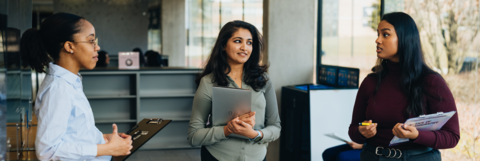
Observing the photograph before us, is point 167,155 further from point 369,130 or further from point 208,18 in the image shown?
point 208,18

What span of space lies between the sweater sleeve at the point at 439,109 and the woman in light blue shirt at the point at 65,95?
126 centimetres

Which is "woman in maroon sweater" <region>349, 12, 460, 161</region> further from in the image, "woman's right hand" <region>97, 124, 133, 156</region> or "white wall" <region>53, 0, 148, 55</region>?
"white wall" <region>53, 0, 148, 55</region>

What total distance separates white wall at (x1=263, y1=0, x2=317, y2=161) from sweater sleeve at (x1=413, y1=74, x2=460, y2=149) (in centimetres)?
240

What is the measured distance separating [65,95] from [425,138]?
1.45 m

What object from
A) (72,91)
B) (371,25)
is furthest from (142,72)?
(72,91)

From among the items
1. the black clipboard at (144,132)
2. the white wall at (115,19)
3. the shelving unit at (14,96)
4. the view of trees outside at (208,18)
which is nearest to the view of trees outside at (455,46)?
the black clipboard at (144,132)

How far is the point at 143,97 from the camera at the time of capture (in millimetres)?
4730

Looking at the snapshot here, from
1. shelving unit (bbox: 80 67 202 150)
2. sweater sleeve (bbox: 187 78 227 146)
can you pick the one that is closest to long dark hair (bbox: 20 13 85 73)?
sweater sleeve (bbox: 187 78 227 146)

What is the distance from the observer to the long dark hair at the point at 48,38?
128 centimetres

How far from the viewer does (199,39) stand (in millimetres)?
11492

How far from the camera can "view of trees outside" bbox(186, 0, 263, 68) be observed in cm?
862

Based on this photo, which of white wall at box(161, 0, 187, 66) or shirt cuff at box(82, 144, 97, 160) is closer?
shirt cuff at box(82, 144, 97, 160)

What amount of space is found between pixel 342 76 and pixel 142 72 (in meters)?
2.56

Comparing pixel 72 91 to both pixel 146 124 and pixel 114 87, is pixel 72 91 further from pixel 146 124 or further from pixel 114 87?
pixel 114 87
